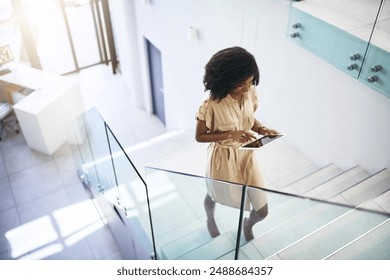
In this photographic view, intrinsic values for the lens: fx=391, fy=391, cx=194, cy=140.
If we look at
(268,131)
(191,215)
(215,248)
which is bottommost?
(215,248)

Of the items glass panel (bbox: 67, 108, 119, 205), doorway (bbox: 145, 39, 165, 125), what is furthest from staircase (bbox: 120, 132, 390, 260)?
doorway (bbox: 145, 39, 165, 125)

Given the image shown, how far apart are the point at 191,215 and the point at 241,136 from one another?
0.97 metres

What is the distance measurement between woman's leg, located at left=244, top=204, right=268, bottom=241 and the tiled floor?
3.57 meters

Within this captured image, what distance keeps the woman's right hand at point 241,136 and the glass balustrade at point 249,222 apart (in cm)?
37

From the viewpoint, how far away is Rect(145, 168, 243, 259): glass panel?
2.92 metres

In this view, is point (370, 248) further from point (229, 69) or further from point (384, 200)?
point (229, 69)

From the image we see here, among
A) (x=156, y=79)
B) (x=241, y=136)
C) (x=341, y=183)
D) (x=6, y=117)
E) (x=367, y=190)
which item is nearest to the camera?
(x=241, y=136)

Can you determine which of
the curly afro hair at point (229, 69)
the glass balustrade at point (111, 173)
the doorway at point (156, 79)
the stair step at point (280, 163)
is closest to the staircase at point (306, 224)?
the stair step at point (280, 163)

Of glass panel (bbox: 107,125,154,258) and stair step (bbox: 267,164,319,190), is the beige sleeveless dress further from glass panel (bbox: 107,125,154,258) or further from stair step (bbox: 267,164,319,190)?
stair step (bbox: 267,164,319,190)

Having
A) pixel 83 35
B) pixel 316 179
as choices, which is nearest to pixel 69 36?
pixel 83 35

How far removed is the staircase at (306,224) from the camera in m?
2.81

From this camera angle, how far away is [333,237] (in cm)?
296

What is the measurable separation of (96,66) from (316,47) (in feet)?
25.7

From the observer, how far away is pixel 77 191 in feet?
23.1
